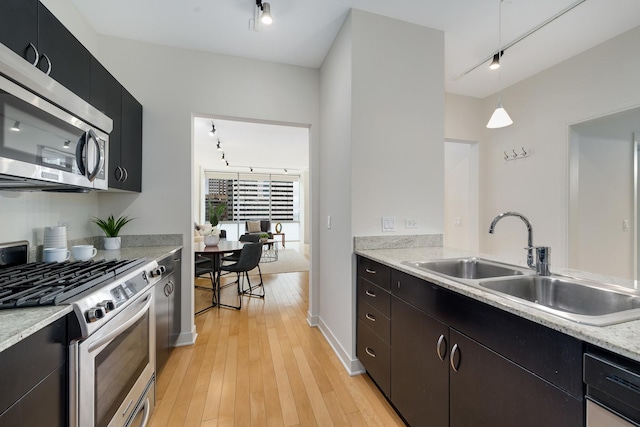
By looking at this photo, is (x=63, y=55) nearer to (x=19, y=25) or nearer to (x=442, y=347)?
(x=19, y=25)

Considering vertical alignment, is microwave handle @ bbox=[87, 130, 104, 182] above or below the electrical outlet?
above

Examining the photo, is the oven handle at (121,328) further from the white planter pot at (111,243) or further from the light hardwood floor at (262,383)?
the white planter pot at (111,243)

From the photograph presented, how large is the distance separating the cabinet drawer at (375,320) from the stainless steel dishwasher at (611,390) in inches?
38.9

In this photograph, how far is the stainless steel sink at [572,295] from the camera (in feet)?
2.97

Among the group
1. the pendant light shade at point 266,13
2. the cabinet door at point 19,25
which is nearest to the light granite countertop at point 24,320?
the cabinet door at point 19,25

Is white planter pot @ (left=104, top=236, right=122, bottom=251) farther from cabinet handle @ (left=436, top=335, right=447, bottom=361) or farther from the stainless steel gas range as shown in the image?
cabinet handle @ (left=436, top=335, right=447, bottom=361)

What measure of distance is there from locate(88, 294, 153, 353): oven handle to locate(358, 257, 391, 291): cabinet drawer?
137 centimetres

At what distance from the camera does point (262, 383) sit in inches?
72.5

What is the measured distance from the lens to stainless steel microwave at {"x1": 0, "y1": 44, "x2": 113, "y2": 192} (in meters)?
0.95

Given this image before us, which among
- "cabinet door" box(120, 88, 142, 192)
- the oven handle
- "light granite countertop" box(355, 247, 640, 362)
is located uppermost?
"cabinet door" box(120, 88, 142, 192)

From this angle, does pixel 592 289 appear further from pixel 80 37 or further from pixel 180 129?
pixel 80 37

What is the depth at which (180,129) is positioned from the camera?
240cm

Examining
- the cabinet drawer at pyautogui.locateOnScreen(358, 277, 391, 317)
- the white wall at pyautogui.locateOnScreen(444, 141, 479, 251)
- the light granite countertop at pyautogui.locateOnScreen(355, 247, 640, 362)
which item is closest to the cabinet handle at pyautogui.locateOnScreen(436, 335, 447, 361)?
the light granite countertop at pyautogui.locateOnScreen(355, 247, 640, 362)

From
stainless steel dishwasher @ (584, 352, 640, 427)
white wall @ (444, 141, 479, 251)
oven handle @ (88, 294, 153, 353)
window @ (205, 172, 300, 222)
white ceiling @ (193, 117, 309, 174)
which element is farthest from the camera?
window @ (205, 172, 300, 222)
